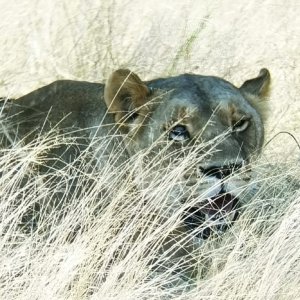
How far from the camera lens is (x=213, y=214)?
5.27 meters

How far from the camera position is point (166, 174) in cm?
502

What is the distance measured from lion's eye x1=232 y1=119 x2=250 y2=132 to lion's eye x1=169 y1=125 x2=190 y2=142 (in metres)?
0.26

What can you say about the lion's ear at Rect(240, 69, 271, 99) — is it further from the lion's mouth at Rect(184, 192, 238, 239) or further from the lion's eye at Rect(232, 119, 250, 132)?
the lion's mouth at Rect(184, 192, 238, 239)

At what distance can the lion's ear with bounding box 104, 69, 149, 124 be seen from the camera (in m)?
5.29

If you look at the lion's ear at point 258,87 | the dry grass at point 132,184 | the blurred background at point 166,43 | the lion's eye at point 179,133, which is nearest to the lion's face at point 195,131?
the lion's eye at point 179,133

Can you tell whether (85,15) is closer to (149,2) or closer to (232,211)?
(149,2)

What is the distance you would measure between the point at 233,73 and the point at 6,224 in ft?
8.66

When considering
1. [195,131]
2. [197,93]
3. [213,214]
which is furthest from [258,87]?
[213,214]

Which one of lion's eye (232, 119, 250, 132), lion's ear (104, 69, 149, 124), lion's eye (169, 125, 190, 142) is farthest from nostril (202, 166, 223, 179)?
lion's ear (104, 69, 149, 124)

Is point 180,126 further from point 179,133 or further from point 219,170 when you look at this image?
point 219,170

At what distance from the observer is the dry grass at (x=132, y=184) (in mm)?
4750

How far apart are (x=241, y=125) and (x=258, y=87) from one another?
0.46 metres

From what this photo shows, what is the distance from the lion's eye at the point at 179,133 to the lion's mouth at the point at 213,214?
1.04 feet

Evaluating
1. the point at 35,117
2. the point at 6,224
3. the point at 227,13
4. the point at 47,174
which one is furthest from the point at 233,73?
the point at 6,224
